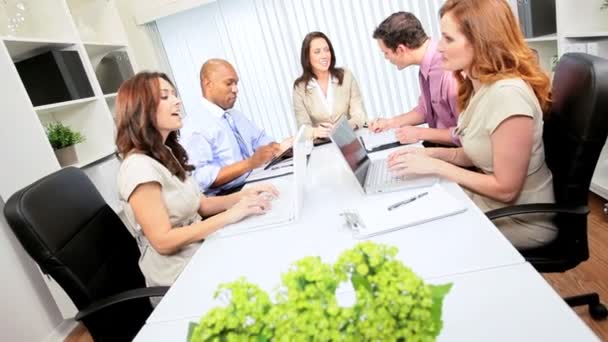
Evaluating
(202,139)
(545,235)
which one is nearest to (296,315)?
(545,235)

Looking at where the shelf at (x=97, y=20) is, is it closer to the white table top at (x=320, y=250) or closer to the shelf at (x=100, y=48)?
the shelf at (x=100, y=48)

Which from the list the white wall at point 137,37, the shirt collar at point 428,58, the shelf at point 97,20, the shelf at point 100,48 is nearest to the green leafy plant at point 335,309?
the shirt collar at point 428,58

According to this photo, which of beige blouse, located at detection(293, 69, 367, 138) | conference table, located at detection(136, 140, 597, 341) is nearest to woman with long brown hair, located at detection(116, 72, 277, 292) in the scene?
conference table, located at detection(136, 140, 597, 341)

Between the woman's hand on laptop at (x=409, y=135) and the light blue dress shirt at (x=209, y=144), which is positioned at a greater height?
the light blue dress shirt at (x=209, y=144)

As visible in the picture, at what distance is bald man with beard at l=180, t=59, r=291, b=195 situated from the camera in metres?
2.08

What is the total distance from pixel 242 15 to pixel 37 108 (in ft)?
6.24

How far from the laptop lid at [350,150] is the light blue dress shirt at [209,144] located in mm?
713

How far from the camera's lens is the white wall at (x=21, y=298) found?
2.04 metres

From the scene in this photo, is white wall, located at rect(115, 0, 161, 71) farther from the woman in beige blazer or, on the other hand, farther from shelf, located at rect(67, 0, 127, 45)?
the woman in beige blazer

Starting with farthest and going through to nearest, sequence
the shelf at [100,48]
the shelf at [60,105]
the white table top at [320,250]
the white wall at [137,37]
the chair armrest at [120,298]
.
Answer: the white wall at [137,37], the shelf at [100,48], the shelf at [60,105], the chair armrest at [120,298], the white table top at [320,250]

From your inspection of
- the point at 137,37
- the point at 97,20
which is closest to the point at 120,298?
the point at 97,20

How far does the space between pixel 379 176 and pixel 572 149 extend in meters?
0.60

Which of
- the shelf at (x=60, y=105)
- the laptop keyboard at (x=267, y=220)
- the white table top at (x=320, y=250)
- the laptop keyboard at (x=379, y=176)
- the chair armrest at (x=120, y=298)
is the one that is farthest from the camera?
the shelf at (x=60, y=105)

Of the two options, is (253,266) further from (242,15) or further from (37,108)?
(242,15)
